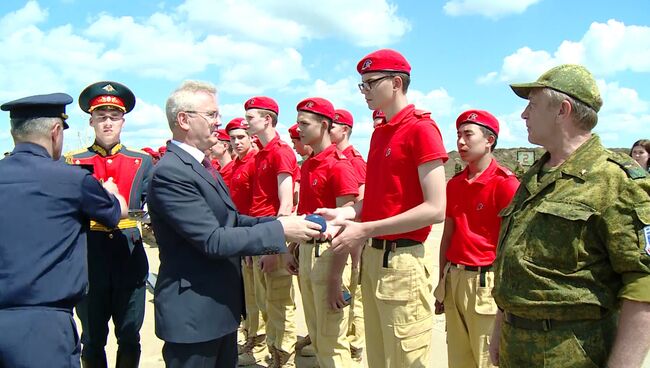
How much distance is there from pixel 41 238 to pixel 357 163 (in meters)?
3.48

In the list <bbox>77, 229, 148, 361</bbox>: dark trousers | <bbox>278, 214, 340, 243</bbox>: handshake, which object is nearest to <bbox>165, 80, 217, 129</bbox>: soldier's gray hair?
<bbox>278, 214, 340, 243</bbox>: handshake

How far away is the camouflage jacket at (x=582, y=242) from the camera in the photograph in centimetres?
185

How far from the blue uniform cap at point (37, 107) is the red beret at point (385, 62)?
1791 millimetres

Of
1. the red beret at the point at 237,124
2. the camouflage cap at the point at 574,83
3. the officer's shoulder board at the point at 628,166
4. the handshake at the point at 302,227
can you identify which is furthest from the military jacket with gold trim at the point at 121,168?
the officer's shoulder board at the point at 628,166

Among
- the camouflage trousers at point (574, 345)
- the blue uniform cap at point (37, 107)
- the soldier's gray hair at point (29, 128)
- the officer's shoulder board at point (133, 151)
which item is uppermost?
the blue uniform cap at point (37, 107)

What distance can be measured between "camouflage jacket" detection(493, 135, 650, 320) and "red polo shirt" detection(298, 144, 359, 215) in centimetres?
233

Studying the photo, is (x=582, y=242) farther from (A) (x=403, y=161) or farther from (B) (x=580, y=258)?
(A) (x=403, y=161)

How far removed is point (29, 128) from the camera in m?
2.61

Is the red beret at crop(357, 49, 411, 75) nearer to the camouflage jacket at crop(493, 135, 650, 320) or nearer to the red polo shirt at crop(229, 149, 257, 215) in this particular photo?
the camouflage jacket at crop(493, 135, 650, 320)

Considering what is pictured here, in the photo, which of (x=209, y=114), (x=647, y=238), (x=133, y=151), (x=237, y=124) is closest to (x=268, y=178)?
(x=237, y=124)

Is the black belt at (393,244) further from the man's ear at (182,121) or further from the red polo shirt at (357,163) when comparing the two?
the red polo shirt at (357,163)

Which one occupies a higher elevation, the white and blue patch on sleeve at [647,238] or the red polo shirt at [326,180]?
the red polo shirt at [326,180]

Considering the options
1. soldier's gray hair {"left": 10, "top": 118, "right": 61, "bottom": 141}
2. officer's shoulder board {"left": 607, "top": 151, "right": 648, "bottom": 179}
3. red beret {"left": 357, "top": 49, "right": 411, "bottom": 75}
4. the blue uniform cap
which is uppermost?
red beret {"left": 357, "top": 49, "right": 411, "bottom": 75}

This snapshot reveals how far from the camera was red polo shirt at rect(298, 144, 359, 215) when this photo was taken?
4398 mm
